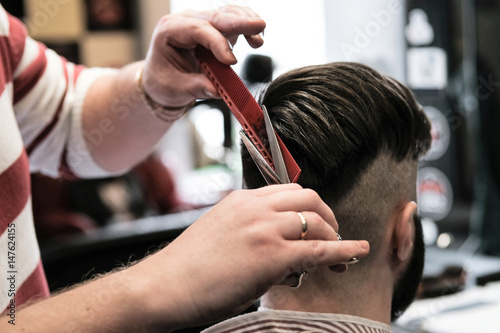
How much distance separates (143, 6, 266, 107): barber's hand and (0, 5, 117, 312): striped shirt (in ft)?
0.94

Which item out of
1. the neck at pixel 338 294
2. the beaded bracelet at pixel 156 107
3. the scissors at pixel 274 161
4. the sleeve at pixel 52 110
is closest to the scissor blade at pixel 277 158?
the scissors at pixel 274 161

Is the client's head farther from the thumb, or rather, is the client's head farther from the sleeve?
the sleeve

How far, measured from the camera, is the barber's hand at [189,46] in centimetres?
107

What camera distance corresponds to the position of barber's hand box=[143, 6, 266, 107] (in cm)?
107

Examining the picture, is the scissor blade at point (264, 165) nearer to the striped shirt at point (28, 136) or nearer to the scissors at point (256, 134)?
the scissors at point (256, 134)

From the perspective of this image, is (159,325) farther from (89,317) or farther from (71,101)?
(71,101)

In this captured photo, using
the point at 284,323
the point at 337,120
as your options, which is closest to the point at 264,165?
the point at 337,120

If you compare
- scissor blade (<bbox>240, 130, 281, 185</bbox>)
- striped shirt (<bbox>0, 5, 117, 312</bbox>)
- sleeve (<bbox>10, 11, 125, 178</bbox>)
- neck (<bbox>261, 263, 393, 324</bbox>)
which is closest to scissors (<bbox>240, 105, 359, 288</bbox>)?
scissor blade (<bbox>240, 130, 281, 185</bbox>)

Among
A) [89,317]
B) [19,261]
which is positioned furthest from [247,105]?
[19,261]

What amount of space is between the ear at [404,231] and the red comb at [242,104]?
36cm

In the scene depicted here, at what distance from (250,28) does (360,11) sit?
2.52 meters

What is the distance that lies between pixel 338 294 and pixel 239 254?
490 mm

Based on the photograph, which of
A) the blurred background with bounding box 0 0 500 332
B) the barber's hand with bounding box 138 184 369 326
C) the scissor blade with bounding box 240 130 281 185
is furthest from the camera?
the blurred background with bounding box 0 0 500 332

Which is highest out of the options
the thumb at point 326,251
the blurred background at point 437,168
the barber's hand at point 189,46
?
the barber's hand at point 189,46
